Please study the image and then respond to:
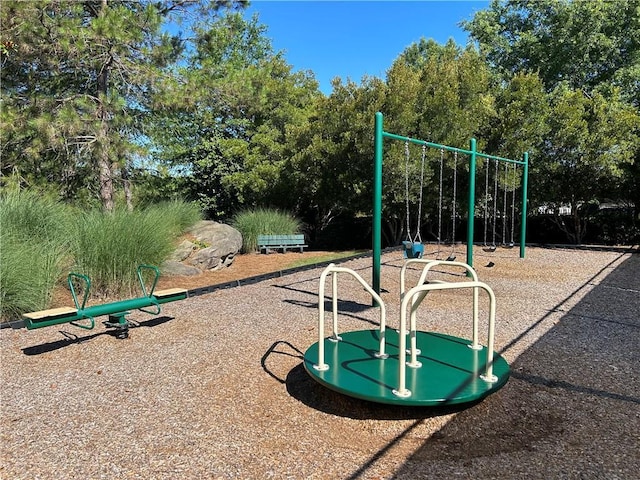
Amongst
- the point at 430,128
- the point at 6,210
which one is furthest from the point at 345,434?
the point at 430,128

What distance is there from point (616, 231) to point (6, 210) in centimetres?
1533

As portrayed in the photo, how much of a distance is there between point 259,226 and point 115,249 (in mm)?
6986

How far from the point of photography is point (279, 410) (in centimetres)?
295

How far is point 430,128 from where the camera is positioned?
1194 centimetres

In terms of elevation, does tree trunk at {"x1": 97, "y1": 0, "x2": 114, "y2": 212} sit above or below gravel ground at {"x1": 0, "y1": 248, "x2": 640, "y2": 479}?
above

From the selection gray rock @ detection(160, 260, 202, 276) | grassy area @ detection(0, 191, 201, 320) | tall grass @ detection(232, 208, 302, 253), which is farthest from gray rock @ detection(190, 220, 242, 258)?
grassy area @ detection(0, 191, 201, 320)

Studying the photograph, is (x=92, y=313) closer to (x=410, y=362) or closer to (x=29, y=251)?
(x=29, y=251)

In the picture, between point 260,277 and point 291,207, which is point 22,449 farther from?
point 291,207

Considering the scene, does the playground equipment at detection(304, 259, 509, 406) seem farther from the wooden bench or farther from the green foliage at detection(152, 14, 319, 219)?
the green foliage at detection(152, 14, 319, 219)

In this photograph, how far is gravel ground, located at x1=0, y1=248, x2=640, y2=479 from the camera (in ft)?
7.66

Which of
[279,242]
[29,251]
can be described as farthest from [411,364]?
[279,242]

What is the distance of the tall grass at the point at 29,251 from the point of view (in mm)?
4941

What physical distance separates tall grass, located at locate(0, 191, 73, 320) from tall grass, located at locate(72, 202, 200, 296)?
22 centimetres

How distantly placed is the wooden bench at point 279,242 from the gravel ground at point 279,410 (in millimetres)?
7461
